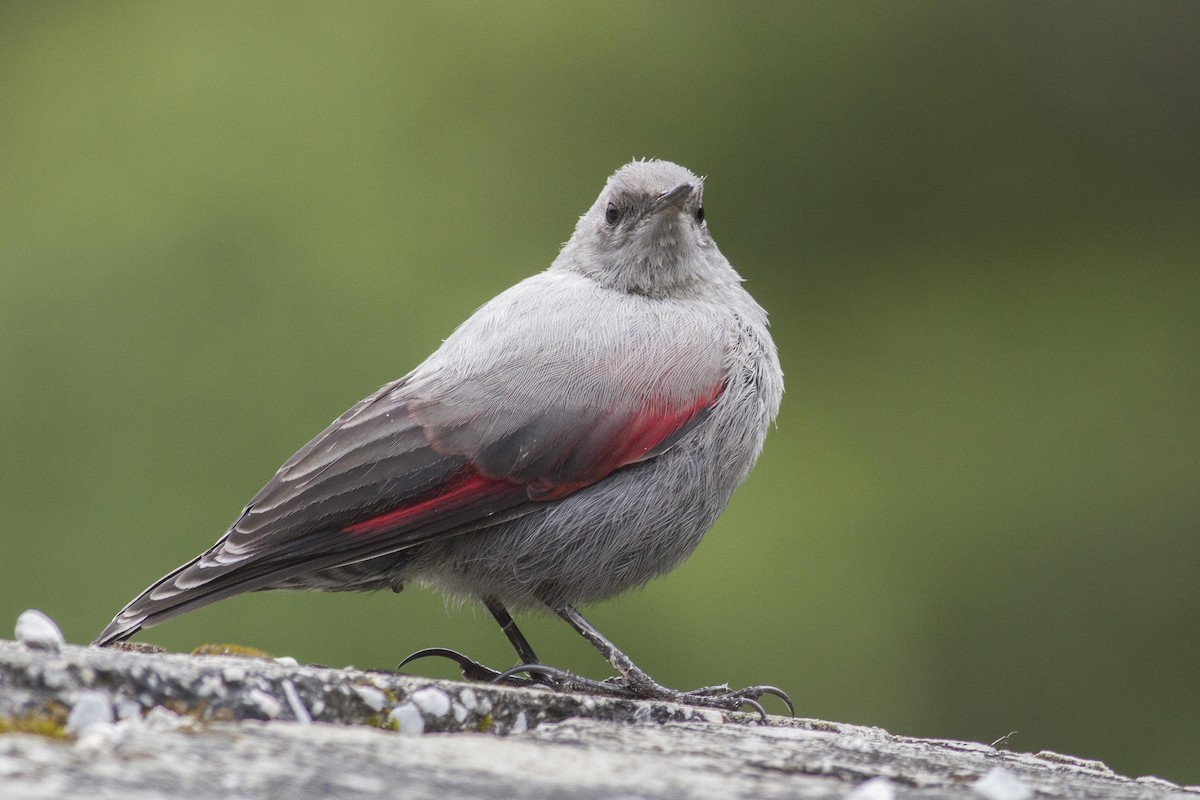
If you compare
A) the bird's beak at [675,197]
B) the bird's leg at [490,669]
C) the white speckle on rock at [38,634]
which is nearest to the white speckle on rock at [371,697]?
the white speckle on rock at [38,634]

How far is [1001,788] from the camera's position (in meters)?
1.94

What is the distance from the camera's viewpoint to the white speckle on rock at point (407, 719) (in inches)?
87.7

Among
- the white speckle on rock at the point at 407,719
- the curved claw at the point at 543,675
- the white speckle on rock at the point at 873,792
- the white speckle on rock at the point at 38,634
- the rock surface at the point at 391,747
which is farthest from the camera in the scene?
the curved claw at the point at 543,675

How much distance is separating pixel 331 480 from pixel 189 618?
239cm

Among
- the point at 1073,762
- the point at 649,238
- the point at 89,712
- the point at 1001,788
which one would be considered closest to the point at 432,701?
the point at 89,712

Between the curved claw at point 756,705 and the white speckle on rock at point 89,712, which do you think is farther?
the curved claw at point 756,705

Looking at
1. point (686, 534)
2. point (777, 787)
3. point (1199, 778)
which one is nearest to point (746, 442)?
point (686, 534)

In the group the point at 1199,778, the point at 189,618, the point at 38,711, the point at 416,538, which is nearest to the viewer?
the point at 38,711

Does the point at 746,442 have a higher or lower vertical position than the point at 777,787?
higher

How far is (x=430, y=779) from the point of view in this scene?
1.60 m

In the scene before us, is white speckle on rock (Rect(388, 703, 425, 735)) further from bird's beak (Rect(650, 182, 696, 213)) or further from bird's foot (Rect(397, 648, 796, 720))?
bird's beak (Rect(650, 182, 696, 213))

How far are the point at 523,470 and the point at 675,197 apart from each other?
1.27m

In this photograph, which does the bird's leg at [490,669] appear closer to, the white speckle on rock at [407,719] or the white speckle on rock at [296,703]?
the white speckle on rock at [407,719]

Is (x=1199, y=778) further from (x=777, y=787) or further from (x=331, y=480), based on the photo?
(x=777, y=787)
